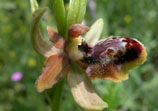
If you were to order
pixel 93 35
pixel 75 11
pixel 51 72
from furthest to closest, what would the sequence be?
pixel 93 35 < pixel 75 11 < pixel 51 72

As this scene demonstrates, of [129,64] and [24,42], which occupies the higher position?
[129,64]

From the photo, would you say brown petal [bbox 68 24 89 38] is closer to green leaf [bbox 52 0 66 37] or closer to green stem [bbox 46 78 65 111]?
green leaf [bbox 52 0 66 37]

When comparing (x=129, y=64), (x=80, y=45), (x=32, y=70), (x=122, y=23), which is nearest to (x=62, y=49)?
(x=80, y=45)

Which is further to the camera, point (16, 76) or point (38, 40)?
point (16, 76)

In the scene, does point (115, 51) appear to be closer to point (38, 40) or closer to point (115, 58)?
point (115, 58)

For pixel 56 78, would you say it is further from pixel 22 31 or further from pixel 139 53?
pixel 22 31

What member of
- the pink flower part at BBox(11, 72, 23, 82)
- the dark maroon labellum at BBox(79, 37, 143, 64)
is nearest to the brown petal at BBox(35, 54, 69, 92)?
the dark maroon labellum at BBox(79, 37, 143, 64)

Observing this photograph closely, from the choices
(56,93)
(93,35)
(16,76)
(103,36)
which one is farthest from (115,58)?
(16,76)
